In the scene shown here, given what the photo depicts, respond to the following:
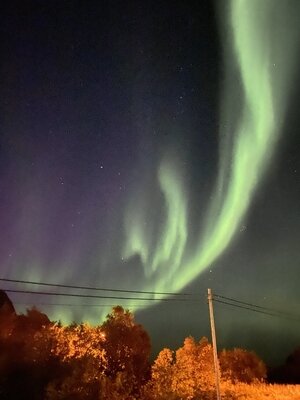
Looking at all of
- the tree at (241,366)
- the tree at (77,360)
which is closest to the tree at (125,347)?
the tree at (77,360)

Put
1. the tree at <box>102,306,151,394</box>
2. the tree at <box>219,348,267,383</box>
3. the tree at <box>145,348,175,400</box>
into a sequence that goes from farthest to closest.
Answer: the tree at <box>219,348,267,383</box> → the tree at <box>102,306,151,394</box> → the tree at <box>145,348,175,400</box>

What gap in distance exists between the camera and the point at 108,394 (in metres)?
39.4

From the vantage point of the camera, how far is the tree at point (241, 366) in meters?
67.5

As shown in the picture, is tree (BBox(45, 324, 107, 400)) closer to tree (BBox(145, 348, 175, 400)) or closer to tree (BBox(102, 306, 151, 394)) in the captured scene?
tree (BBox(102, 306, 151, 394))

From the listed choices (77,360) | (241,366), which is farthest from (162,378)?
(241,366)

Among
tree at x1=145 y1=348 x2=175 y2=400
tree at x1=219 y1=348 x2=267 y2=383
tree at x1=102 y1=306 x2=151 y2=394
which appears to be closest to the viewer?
tree at x1=145 y1=348 x2=175 y2=400

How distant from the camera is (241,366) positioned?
2808 inches

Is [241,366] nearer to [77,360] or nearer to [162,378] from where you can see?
[162,378]

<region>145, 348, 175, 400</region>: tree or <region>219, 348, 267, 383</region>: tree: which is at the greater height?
<region>219, 348, 267, 383</region>: tree

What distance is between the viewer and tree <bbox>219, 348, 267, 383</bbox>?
6746cm

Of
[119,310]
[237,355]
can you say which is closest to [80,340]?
[119,310]

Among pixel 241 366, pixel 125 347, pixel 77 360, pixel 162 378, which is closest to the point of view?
pixel 77 360

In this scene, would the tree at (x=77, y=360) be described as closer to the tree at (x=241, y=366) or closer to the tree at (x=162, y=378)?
the tree at (x=162, y=378)

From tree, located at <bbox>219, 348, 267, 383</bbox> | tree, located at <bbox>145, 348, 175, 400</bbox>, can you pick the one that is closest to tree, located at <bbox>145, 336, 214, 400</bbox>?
tree, located at <bbox>145, 348, 175, 400</bbox>
